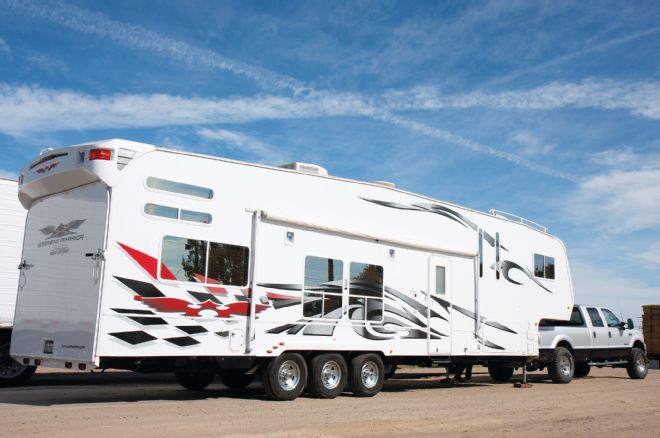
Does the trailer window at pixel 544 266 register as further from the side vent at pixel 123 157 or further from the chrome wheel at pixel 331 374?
the side vent at pixel 123 157

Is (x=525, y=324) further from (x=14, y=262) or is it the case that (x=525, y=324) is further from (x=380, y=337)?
(x=14, y=262)

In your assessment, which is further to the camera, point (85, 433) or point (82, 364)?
point (82, 364)

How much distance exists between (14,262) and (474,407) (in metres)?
8.79

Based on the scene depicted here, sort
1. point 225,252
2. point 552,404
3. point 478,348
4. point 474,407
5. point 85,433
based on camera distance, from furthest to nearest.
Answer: point 478,348 → point 552,404 → point 474,407 → point 225,252 → point 85,433

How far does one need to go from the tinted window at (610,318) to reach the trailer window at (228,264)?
12310 millimetres

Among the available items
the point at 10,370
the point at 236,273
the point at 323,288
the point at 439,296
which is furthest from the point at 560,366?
the point at 10,370

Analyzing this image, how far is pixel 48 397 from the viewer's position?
1141 cm

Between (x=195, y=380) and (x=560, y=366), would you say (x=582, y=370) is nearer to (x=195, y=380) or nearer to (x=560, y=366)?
(x=560, y=366)

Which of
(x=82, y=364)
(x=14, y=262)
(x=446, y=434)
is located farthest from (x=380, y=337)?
(x=14, y=262)

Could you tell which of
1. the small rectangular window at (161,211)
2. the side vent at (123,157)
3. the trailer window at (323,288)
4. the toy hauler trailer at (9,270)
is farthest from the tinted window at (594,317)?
the toy hauler trailer at (9,270)

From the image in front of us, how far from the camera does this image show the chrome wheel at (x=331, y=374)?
40.1 ft

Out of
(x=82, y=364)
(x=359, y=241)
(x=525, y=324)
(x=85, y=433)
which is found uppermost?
(x=359, y=241)

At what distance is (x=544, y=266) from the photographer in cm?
1725

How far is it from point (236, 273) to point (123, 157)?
248 centimetres
